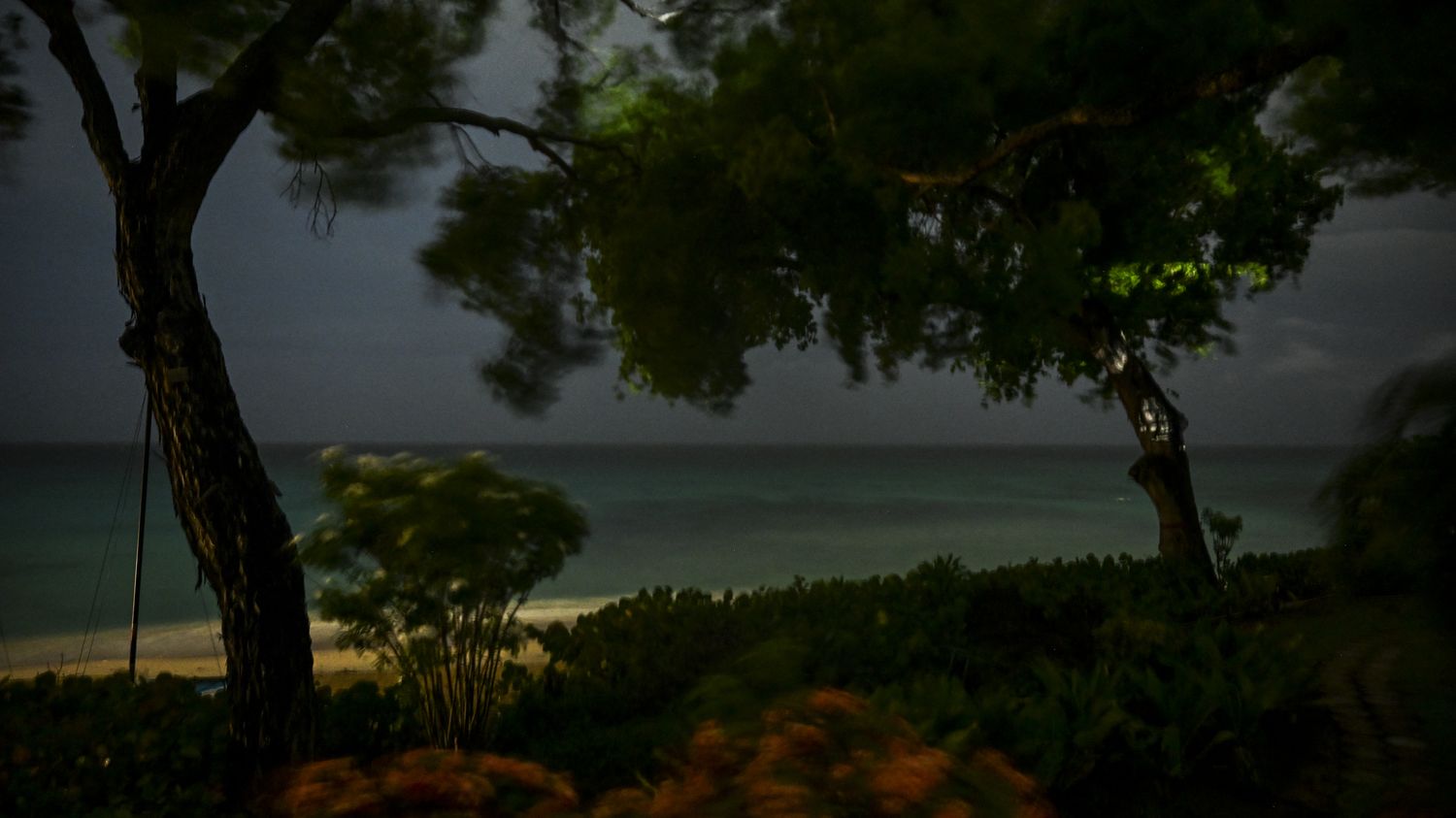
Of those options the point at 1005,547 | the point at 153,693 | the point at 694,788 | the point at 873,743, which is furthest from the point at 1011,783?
the point at 1005,547

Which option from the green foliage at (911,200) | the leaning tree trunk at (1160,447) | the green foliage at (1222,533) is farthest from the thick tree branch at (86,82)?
the green foliage at (1222,533)

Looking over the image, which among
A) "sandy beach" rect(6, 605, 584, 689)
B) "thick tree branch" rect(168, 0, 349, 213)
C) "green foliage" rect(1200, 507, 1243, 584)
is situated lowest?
"sandy beach" rect(6, 605, 584, 689)

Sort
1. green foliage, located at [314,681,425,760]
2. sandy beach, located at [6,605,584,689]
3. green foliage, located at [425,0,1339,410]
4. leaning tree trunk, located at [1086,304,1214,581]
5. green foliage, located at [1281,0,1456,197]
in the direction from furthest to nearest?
sandy beach, located at [6,605,584,689] → leaning tree trunk, located at [1086,304,1214,581] → green foliage, located at [425,0,1339,410] → green foliage, located at [314,681,425,760] → green foliage, located at [1281,0,1456,197]

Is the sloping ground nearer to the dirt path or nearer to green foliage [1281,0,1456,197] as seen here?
the dirt path

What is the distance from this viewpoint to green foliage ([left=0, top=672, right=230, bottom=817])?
473cm

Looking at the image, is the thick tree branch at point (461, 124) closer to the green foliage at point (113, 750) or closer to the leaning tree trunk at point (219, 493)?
the leaning tree trunk at point (219, 493)

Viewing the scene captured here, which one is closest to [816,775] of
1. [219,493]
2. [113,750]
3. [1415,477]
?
[1415,477]

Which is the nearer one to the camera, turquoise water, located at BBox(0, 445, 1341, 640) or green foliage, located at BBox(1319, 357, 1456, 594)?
green foliage, located at BBox(1319, 357, 1456, 594)

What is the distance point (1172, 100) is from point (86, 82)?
21.0 feet

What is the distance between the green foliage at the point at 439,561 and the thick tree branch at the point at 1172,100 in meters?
3.70

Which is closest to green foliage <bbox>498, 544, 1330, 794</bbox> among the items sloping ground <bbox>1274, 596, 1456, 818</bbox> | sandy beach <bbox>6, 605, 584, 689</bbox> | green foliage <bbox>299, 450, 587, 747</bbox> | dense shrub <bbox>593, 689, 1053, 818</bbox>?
dense shrub <bbox>593, 689, 1053, 818</bbox>

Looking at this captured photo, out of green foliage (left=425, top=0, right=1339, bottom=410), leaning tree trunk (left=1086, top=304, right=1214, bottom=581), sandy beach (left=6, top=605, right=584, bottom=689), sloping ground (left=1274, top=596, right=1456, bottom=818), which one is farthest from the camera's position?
sandy beach (left=6, top=605, right=584, bottom=689)

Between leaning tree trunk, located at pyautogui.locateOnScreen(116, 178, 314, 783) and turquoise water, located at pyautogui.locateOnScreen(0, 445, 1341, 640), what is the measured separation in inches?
17.0

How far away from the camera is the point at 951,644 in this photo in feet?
23.6
